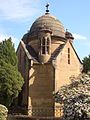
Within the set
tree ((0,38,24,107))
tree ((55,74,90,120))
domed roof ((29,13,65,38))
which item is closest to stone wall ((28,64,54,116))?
tree ((0,38,24,107))

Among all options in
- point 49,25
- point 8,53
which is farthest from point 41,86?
point 49,25

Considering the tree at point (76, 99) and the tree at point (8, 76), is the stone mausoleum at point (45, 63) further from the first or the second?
the tree at point (76, 99)

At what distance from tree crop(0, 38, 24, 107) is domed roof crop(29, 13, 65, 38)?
7265mm

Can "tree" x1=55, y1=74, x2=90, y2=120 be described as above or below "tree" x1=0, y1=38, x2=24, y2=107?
below

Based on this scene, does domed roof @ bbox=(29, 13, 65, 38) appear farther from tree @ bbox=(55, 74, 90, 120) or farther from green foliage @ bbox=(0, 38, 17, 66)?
tree @ bbox=(55, 74, 90, 120)

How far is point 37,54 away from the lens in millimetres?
47031

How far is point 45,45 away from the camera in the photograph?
45969mm

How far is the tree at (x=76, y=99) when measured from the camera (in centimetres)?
2352

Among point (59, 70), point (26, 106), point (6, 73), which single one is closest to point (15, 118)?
point (6, 73)

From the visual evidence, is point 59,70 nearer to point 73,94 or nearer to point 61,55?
point 61,55

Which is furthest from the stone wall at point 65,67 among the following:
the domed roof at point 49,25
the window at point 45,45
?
the domed roof at point 49,25

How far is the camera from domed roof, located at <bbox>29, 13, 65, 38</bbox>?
47.8 m

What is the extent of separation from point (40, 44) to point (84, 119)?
23.5 meters

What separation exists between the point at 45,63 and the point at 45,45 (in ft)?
7.93
